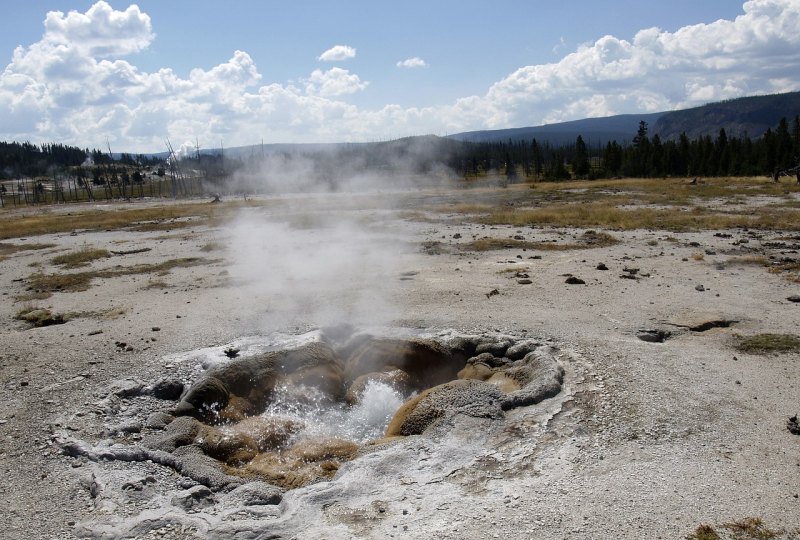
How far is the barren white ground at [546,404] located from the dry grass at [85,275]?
2.51ft

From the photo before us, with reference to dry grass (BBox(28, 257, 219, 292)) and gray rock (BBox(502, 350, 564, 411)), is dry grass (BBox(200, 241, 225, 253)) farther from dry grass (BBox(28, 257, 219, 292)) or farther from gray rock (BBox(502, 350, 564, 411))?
gray rock (BBox(502, 350, 564, 411))

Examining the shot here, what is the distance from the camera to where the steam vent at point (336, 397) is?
693 cm

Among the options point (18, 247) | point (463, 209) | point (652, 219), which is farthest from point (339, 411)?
point (463, 209)

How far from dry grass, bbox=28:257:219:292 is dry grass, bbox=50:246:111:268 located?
1.98 m

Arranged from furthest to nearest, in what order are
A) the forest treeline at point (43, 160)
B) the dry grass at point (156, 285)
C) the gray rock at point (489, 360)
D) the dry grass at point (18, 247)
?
1. the forest treeline at point (43, 160)
2. the dry grass at point (18, 247)
3. the dry grass at point (156, 285)
4. the gray rock at point (489, 360)

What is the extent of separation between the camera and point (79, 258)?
22016 millimetres

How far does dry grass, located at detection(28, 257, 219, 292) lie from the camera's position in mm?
16609

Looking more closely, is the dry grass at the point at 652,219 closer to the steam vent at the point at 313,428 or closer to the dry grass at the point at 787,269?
the dry grass at the point at 787,269

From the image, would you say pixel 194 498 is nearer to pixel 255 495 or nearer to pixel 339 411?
pixel 255 495

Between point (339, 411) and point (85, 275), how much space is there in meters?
14.2

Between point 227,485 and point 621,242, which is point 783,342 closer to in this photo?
point 227,485

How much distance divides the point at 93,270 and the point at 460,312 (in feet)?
48.3

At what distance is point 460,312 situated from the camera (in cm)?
1176

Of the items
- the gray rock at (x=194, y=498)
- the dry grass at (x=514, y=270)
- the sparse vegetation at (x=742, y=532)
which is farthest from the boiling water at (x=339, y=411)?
the dry grass at (x=514, y=270)
